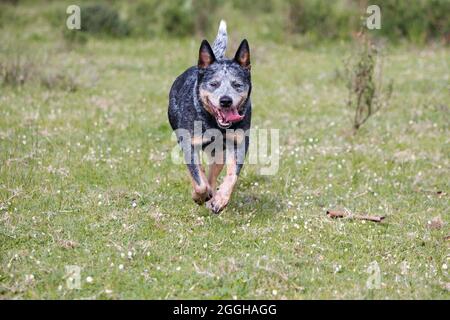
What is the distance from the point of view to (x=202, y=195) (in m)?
7.71

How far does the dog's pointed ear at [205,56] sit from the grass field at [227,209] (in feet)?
5.51

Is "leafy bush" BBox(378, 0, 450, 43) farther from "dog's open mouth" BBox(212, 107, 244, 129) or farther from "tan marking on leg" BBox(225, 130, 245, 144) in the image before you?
"dog's open mouth" BBox(212, 107, 244, 129)

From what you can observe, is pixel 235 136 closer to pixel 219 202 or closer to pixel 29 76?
pixel 219 202

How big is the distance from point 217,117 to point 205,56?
697 millimetres

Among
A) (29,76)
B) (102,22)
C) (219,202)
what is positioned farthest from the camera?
(102,22)

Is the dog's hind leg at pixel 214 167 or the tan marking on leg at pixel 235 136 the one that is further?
the dog's hind leg at pixel 214 167

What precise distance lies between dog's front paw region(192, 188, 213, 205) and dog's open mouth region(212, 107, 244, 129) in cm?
75

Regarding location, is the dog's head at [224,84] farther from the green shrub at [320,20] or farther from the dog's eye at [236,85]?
the green shrub at [320,20]

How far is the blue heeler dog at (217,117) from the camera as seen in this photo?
7473 mm

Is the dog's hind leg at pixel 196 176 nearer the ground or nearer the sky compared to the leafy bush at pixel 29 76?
nearer the ground

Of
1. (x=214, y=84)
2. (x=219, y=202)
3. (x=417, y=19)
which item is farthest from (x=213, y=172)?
(x=417, y=19)

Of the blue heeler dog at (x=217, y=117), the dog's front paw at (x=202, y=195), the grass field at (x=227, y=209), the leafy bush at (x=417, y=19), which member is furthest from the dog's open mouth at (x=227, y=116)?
the leafy bush at (x=417, y=19)

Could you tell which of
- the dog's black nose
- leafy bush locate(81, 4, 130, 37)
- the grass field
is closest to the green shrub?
leafy bush locate(81, 4, 130, 37)
